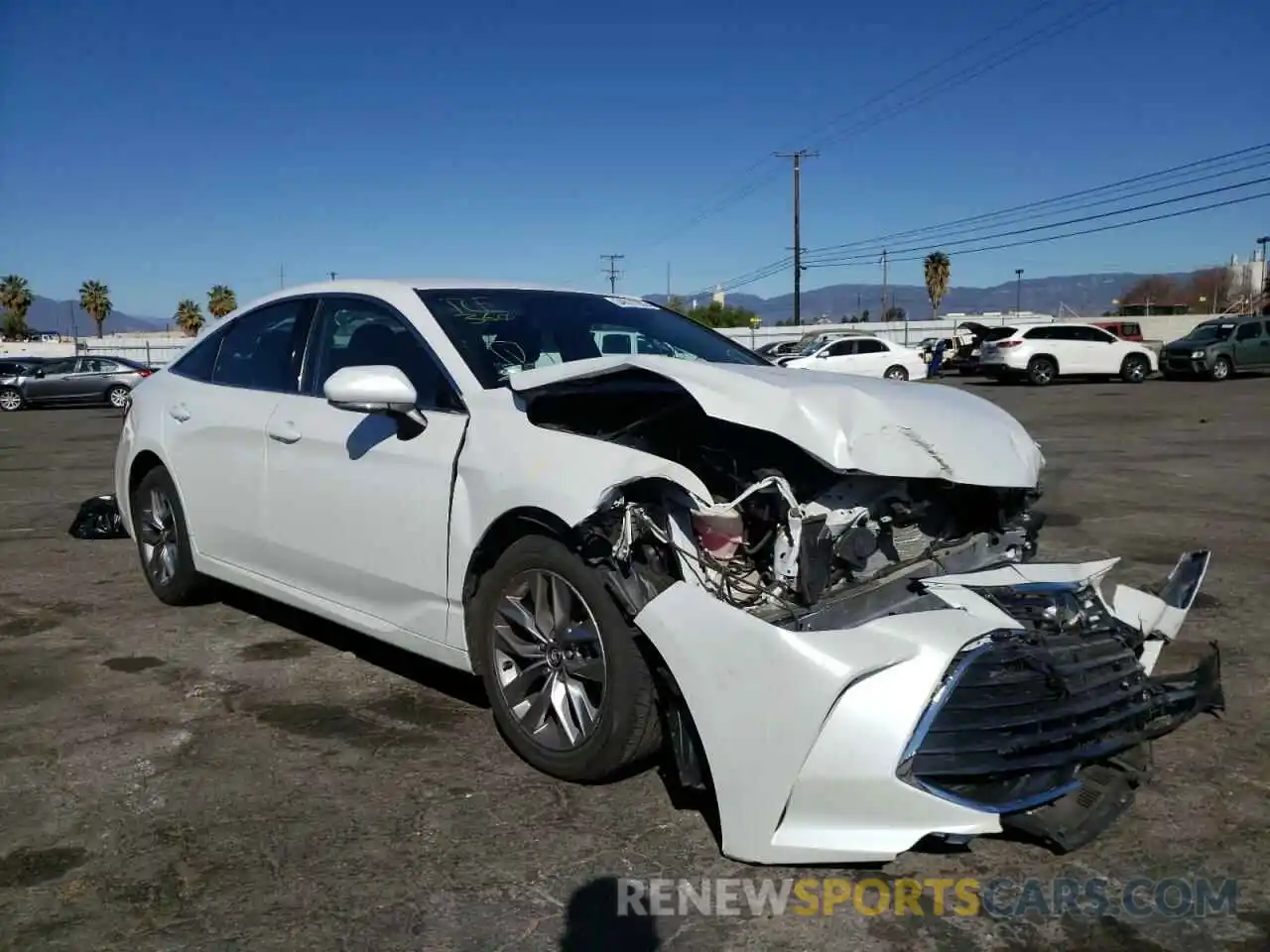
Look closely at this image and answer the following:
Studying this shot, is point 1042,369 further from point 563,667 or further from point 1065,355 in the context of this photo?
point 563,667

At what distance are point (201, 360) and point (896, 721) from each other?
405 centimetres

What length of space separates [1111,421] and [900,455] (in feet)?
49.9

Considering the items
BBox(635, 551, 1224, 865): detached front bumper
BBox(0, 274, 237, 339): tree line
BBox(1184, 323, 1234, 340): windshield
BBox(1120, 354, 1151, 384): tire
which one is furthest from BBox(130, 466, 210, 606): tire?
BBox(0, 274, 237, 339): tree line

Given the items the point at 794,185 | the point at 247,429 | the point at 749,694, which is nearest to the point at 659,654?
the point at 749,694

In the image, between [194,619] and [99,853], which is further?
[194,619]

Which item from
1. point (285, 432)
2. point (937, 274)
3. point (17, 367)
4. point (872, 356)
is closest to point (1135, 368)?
point (872, 356)

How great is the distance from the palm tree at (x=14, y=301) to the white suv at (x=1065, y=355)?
7017 cm

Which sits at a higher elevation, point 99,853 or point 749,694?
point 749,694

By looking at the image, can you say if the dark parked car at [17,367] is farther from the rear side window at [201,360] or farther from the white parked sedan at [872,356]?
the rear side window at [201,360]

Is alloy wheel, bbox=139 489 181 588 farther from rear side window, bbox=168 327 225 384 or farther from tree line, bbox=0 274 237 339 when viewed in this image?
tree line, bbox=0 274 237 339

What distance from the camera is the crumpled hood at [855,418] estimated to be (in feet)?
10.1

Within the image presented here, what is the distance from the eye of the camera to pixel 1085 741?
2.79m

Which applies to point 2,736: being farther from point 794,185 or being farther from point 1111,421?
point 794,185

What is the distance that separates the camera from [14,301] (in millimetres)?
75188
